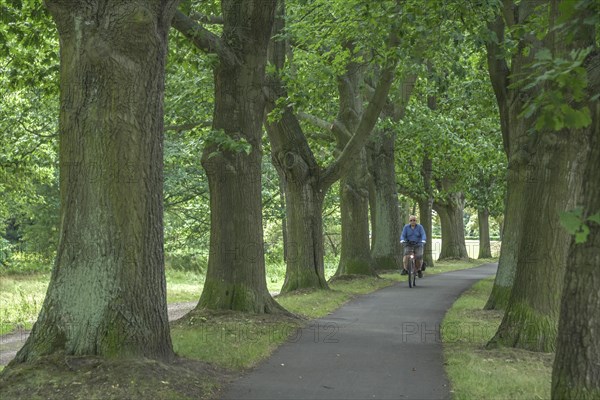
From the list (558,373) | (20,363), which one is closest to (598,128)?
(558,373)

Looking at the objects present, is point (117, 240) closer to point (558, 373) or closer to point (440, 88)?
point (558, 373)

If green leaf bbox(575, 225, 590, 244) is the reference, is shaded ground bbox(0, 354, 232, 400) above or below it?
below

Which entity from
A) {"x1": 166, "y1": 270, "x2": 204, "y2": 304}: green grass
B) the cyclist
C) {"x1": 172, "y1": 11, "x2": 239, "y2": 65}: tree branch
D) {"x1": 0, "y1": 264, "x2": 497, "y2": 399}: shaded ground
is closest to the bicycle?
the cyclist

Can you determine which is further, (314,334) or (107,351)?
(314,334)

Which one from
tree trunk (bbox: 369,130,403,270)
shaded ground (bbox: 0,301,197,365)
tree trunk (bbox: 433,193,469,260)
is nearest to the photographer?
shaded ground (bbox: 0,301,197,365)

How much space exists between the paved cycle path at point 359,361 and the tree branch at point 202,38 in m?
4.64

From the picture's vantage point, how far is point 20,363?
24.1ft

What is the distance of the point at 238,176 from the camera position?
12.5 meters

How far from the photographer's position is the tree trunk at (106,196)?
750 cm

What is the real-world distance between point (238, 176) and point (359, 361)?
435 centimetres

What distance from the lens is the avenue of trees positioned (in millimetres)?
7322

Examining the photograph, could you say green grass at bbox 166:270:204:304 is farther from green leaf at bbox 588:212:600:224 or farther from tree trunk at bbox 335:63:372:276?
green leaf at bbox 588:212:600:224

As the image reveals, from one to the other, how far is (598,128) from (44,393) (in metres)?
5.16

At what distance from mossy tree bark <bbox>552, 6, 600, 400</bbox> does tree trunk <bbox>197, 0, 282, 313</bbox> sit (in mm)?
7015
